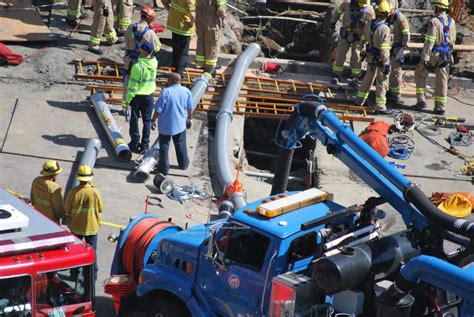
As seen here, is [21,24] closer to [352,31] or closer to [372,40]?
[352,31]

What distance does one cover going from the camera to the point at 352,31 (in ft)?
60.7

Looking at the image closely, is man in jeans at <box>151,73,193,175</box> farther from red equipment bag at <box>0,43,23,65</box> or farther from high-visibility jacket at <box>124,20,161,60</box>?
red equipment bag at <box>0,43,23,65</box>

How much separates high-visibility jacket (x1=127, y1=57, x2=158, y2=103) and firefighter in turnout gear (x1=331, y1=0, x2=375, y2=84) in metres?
4.40

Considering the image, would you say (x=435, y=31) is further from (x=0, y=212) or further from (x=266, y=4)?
(x=0, y=212)

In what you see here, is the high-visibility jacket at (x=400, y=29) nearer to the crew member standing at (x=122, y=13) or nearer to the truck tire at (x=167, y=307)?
the crew member standing at (x=122, y=13)

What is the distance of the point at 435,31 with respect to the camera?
17812mm

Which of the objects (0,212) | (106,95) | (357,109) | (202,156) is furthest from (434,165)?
(0,212)

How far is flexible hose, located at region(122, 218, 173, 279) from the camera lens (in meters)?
11.5

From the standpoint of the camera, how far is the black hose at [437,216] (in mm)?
9812

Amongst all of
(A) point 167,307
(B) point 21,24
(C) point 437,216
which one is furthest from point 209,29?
(C) point 437,216

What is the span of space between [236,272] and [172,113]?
5.32 m

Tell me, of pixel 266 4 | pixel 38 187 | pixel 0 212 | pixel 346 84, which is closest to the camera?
pixel 0 212

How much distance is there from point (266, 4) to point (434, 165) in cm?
713

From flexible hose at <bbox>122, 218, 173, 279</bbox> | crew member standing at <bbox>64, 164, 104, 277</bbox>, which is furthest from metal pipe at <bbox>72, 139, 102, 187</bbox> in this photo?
flexible hose at <bbox>122, 218, 173, 279</bbox>
